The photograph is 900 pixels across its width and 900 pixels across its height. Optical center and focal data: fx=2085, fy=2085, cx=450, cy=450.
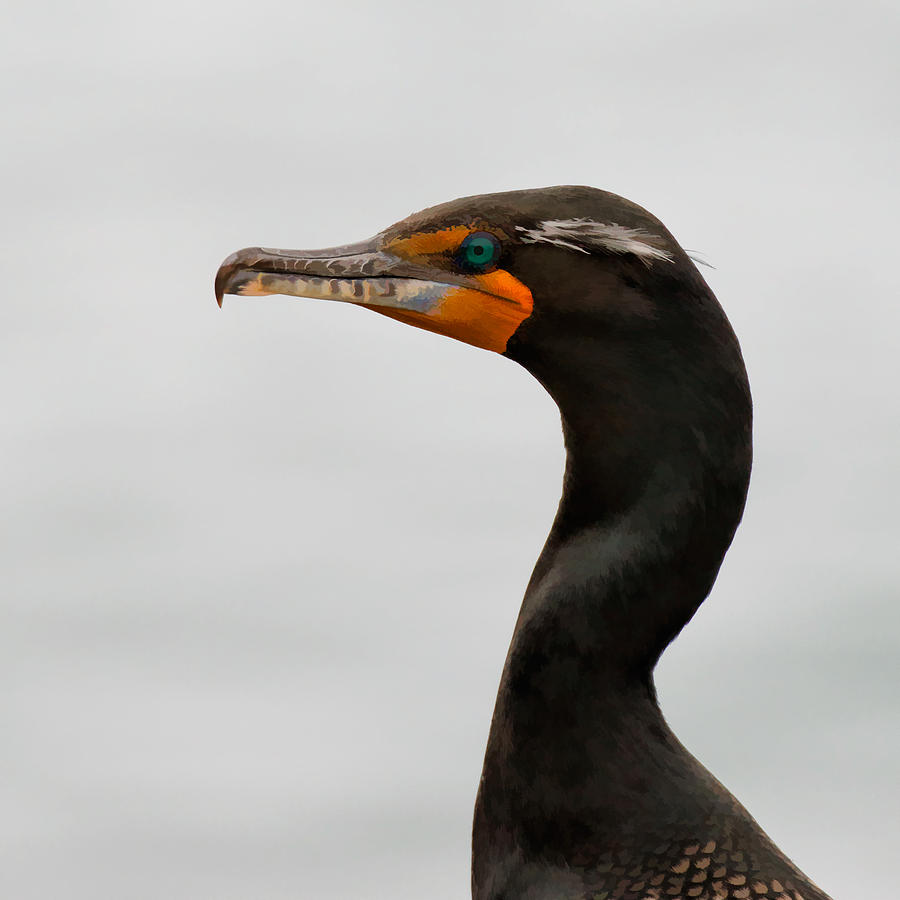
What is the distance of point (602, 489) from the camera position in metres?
5.50

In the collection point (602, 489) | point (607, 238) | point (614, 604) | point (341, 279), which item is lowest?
point (614, 604)

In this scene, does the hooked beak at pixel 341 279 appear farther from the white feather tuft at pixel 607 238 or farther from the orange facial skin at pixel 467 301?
the white feather tuft at pixel 607 238

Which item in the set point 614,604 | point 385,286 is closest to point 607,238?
point 385,286

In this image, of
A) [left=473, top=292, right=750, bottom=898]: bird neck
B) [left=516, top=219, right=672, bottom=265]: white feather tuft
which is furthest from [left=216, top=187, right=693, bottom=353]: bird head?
[left=473, top=292, right=750, bottom=898]: bird neck

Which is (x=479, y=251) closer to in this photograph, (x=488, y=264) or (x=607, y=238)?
(x=488, y=264)

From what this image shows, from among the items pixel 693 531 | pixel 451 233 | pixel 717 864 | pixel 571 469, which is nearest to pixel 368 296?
pixel 451 233

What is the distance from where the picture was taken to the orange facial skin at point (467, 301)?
544 centimetres

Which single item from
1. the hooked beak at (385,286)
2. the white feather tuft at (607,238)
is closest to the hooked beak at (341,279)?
the hooked beak at (385,286)

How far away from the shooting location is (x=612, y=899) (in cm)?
546

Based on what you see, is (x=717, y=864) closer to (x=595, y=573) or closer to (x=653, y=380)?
(x=595, y=573)

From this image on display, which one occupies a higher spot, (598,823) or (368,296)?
(368,296)

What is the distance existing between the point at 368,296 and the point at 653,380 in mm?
778

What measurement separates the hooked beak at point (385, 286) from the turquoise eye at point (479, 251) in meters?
0.03

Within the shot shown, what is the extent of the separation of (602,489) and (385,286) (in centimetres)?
78
